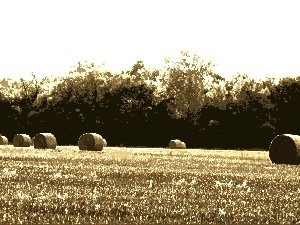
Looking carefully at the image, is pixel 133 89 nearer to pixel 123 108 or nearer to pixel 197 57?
pixel 123 108

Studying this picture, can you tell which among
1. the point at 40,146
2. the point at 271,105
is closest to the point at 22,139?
the point at 40,146

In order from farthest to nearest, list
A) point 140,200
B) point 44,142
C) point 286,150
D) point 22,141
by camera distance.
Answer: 1. point 22,141
2. point 44,142
3. point 286,150
4. point 140,200

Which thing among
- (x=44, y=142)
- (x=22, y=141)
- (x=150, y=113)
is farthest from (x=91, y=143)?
(x=150, y=113)

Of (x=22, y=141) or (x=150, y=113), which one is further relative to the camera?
(x=150, y=113)

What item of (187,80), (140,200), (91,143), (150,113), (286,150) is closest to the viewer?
(140,200)

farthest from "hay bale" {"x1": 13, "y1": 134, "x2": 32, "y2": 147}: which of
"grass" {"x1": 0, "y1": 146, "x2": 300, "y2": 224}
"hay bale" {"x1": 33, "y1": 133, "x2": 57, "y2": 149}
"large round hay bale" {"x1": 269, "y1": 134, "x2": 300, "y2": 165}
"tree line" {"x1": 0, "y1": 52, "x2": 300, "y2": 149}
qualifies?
"grass" {"x1": 0, "y1": 146, "x2": 300, "y2": 224}

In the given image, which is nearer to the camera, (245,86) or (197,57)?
(245,86)

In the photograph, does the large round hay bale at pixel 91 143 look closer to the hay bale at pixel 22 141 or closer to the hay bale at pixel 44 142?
the hay bale at pixel 44 142

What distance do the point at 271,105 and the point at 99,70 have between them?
33.2 m

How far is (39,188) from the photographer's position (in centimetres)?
1875

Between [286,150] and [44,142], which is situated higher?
[44,142]

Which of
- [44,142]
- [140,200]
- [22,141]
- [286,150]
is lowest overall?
[140,200]

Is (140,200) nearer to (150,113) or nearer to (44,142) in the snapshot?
(44,142)

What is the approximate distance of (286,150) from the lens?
136 ft
